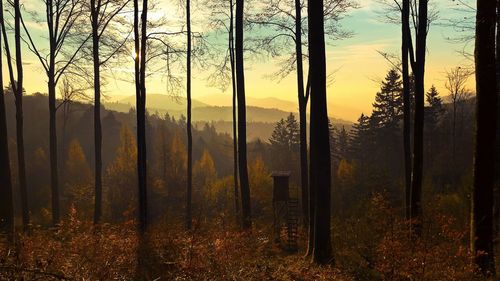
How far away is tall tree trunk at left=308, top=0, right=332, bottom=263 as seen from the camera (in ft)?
32.2

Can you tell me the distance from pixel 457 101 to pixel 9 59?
35009 mm

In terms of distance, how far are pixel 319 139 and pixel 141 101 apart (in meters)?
7.96

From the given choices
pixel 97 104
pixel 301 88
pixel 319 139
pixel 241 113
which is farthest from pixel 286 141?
pixel 319 139

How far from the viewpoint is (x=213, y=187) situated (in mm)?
49906

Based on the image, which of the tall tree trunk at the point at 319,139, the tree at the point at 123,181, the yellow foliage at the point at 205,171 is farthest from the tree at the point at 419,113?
the yellow foliage at the point at 205,171

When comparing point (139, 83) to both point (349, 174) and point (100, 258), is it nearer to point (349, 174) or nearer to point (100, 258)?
point (100, 258)

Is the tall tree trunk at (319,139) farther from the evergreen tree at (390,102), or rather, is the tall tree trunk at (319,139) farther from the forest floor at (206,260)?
the evergreen tree at (390,102)

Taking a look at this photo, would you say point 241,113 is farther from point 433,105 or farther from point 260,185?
point 433,105

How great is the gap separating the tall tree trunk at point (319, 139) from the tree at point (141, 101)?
6.63 m

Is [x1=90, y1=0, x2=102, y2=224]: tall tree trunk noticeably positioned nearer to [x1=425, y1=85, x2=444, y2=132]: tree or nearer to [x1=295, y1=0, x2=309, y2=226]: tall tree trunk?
[x1=295, y1=0, x2=309, y2=226]: tall tree trunk

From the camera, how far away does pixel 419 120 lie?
12008mm

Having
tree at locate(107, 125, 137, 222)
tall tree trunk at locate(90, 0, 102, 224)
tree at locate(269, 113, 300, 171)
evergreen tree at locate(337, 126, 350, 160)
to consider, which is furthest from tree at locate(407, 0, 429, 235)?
tree at locate(269, 113, 300, 171)

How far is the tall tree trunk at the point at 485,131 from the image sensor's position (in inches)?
302

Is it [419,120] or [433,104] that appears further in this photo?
[433,104]
